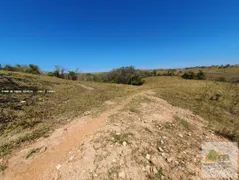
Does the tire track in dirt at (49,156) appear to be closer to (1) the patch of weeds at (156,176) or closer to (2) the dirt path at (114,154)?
(2) the dirt path at (114,154)

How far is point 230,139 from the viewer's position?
4898 millimetres

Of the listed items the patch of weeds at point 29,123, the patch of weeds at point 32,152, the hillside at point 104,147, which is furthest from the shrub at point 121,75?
the patch of weeds at point 32,152

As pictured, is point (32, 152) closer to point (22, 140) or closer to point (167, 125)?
point (22, 140)

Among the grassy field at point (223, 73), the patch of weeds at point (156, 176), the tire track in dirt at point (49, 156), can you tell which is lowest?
the patch of weeds at point (156, 176)

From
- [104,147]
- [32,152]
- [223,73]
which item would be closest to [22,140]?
[32,152]

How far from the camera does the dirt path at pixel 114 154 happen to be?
2.62 m

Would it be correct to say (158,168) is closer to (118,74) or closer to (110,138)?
(110,138)

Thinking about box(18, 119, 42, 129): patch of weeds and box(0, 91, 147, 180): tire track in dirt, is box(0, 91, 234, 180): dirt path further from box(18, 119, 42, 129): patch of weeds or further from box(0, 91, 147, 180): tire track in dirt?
box(18, 119, 42, 129): patch of weeds

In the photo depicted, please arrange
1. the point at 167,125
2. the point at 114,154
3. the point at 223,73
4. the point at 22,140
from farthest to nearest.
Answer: the point at 223,73 < the point at 167,125 < the point at 22,140 < the point at 114,154

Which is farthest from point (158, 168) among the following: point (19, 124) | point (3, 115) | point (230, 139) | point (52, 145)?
point (3, 115)

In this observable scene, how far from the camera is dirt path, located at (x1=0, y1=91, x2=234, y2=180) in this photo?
262 cm

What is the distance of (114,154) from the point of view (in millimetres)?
3031

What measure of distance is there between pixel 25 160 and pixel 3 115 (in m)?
4.05

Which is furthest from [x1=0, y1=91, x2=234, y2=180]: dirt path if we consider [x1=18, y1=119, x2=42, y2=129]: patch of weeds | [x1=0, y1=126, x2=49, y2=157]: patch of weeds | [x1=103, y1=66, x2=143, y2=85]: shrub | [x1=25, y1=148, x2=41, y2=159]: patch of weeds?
[x1=103, y1=66, x2=143, y2=85]: shrub
